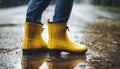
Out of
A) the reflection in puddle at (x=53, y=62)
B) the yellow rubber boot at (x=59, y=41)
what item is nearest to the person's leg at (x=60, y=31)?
the yellow rubber boot at (x=59, y=41)

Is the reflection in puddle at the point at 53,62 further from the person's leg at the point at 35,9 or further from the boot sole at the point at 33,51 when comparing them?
the person's leg at the point at 35,9

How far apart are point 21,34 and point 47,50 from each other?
1.40 metres

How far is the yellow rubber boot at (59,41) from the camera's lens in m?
4.16

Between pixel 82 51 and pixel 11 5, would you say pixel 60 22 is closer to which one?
pixel 82 51

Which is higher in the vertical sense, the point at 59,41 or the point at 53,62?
the point at 59,41

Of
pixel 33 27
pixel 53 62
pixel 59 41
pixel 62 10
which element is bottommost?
pixel 53 62

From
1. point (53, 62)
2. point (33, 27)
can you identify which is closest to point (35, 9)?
point (33, 27)

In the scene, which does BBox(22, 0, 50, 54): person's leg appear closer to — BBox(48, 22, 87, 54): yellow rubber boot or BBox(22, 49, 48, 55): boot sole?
BBox(22, 49, 48, 55): boot sole

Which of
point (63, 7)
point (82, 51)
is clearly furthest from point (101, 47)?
point (63, 7)

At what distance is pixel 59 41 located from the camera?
418cm

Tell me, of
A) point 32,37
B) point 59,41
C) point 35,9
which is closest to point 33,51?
point 32,37

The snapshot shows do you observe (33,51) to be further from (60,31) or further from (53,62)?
(53,62)

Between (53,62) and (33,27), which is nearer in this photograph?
(53,62)

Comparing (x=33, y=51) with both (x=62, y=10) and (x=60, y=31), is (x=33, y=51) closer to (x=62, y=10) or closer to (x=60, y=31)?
(x=60, y=31)
